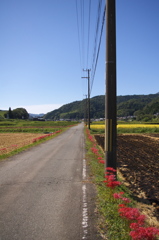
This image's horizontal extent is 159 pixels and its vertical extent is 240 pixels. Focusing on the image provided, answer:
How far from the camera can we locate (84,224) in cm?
373

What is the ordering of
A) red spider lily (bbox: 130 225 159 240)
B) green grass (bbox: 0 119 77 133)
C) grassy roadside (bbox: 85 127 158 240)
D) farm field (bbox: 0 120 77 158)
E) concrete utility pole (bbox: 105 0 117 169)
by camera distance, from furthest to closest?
green grass (bbox: 0 119 77 133) → farm field (bbox: 0 120 77 158) → concrete utility pole (bbox: 105 0 117 169) → grassy roadside (bbox: 85 127 158 240) → red spider lily (bbox: 130 225 159 240)

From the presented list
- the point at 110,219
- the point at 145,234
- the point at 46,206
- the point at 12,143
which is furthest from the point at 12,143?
the point at 145,234

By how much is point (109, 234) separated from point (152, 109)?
137m

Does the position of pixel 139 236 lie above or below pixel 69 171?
above

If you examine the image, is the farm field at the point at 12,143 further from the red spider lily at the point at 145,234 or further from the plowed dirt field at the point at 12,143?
the red spider lily at the point at 145,234

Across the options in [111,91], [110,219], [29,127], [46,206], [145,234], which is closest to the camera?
[145,234]

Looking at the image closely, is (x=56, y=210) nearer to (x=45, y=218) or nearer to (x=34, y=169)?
(x=45, y=218)

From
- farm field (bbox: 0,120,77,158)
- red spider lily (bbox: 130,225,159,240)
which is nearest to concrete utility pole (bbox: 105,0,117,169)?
red spider lily (bbox: 130,225,159,240)

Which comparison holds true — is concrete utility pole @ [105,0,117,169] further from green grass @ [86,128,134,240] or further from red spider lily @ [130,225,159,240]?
red spider lily @ [130,225,159,240]

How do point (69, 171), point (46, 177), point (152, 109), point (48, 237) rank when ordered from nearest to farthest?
point (48, 237) < point (46, 177) < point (69, 171) < point (152, 109)

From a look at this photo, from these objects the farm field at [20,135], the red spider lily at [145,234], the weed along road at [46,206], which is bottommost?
the farm field at [20,135]

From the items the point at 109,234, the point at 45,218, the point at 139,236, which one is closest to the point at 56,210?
the point at 45,218

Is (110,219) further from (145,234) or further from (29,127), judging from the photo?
(29,127)

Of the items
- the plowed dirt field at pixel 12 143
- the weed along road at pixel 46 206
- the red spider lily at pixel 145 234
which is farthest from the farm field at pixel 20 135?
the red spider lily at pixel 145 234
